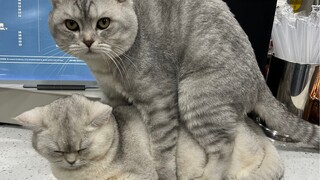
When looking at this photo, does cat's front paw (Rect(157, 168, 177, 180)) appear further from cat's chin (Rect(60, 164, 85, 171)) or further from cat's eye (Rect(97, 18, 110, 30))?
cat's eye (Rect(97, 18, 110, 30))

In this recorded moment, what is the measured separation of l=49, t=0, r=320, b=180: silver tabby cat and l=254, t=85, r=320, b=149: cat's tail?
0.21 feet

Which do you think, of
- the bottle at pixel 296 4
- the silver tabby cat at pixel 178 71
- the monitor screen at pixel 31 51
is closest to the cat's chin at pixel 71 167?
the silver tabby cat at pixel 178 71

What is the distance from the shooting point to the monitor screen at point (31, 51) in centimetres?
119

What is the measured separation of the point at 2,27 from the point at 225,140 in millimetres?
744

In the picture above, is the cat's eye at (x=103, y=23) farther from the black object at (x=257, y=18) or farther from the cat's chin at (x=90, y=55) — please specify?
the black object at (x=257, y=18)

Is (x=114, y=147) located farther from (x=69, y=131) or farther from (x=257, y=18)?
(x=257, y=18)

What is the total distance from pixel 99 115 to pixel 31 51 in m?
0.53

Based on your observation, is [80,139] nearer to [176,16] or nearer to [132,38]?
[132,38]

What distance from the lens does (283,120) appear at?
1146 mm

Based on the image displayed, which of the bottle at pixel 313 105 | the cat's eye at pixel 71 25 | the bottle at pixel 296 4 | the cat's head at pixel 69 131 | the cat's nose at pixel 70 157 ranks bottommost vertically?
the bottle at pixel 313 105

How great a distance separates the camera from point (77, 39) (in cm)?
89

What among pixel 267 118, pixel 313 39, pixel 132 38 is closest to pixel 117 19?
pixel 132 38

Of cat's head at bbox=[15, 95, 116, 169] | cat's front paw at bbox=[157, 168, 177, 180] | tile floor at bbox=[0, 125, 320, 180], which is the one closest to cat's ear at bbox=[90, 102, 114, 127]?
cat's head at bbox=[15, 95, 116, 169]

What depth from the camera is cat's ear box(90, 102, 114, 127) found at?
0.80 m
